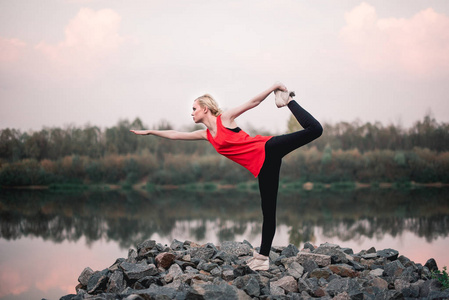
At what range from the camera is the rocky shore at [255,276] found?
3.84 m

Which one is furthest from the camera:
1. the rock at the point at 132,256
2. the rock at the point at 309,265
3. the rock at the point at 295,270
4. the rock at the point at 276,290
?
the rock at the point at 132,256

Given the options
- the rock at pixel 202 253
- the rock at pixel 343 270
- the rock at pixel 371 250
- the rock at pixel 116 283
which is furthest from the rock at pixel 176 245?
the rock at pixel 371 250

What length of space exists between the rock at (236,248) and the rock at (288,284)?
3.85 feet

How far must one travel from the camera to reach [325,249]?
17.2ft

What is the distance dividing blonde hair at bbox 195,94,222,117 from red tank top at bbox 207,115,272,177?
0.46 ft

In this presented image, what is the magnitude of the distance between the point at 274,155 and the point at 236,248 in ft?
5.55

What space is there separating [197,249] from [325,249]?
5.28ft

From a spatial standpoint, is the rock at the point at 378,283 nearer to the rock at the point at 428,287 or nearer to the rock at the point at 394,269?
the rock at the point at 428,287

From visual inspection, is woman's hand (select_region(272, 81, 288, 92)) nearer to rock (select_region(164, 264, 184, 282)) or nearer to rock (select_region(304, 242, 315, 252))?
rock (select_region(164, 264, 184, 282))

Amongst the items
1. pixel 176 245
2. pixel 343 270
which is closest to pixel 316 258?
pixel 343 270

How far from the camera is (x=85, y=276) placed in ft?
15.8

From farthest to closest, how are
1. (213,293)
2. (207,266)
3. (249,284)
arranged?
(207,266) < (249,284) < (213,293)

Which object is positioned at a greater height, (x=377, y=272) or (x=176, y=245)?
(x=176, y=245)

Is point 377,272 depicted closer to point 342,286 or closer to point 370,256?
point 370,256
